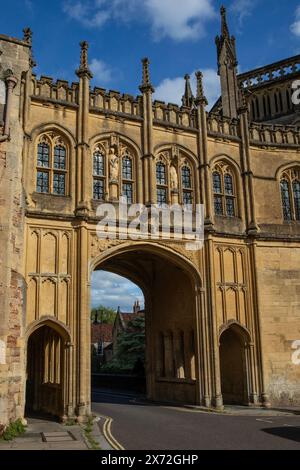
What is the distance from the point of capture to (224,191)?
2378 cm

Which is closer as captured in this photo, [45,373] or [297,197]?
[45,373]

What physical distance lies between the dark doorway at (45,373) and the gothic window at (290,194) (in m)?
13.3

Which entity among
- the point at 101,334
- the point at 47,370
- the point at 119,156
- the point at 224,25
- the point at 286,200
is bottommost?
the point at 47,370

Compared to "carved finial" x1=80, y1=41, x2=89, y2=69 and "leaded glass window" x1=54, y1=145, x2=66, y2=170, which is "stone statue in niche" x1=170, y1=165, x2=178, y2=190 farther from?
"carved finial" x1=80, y1=41, x2=89, y2=69

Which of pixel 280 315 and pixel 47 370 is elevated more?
pixel 280 315

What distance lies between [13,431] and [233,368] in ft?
41.2

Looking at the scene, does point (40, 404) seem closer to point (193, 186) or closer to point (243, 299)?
Answer: point (243, 299)

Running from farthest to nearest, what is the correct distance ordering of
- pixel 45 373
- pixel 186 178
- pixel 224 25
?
pixel 224 25 < pixel 186 178 < pixel 45 373

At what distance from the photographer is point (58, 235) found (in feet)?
63.4

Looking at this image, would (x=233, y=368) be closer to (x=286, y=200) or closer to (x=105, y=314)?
(x=286, y=200)

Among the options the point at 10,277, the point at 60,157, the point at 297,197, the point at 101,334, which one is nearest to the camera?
the point at 10,277

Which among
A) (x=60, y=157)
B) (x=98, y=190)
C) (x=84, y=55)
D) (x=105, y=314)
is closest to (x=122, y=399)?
(x=98, y=190)

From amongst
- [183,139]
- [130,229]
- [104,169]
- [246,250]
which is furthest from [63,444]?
Result: [183,139]

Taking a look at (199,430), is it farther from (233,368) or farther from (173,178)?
(173,178)
